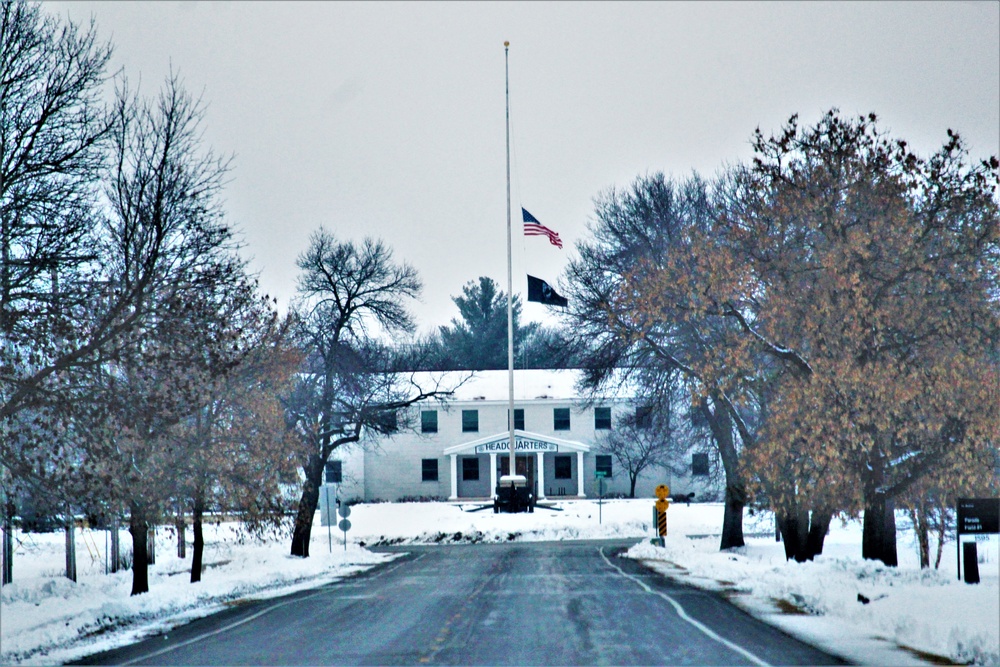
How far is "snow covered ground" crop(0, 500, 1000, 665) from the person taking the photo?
43.6 ft

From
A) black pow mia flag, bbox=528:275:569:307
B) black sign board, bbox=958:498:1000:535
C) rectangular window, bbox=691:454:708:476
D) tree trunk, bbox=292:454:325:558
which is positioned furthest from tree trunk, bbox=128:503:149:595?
rectangular window, bbox=691:454:708:476

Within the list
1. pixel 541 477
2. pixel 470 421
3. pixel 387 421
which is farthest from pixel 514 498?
pixel 387 421

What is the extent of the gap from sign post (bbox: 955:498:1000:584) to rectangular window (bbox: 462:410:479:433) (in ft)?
181

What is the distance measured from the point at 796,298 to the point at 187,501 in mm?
13223

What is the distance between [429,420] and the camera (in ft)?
231

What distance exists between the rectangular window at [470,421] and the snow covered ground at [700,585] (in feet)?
87.8

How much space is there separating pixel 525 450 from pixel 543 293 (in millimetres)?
30066

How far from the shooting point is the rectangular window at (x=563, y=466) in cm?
6981

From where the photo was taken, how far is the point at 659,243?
104 ft

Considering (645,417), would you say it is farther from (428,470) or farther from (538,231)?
(428,470)

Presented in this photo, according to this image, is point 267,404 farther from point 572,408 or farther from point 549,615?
point 572,408

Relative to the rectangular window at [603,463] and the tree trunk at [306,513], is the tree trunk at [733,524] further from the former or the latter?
the rectangular window at [603,463]

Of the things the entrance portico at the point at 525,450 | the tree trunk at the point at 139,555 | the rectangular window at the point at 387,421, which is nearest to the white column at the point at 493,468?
the entrance portico at the point at 525,450

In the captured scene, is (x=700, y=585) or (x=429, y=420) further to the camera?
(x=429, y=420)
